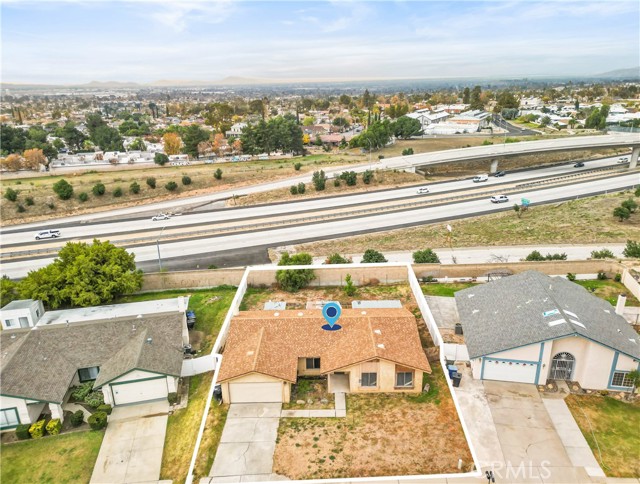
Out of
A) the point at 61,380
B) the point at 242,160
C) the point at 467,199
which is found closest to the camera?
the point at 61,380

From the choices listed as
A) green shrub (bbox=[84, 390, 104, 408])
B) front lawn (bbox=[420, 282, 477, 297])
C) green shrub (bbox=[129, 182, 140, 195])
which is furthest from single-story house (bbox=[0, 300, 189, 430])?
green shrub (bbox=[129, 182, 140, 195])

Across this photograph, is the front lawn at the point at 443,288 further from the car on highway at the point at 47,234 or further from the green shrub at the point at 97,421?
the car on highway at the point at 47,234

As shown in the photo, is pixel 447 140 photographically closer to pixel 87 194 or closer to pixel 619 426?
pixel 87 194

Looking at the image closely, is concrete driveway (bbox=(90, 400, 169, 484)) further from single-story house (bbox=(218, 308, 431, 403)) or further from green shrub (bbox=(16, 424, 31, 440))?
single-story house (bbox=(218, 308, 431, 403))

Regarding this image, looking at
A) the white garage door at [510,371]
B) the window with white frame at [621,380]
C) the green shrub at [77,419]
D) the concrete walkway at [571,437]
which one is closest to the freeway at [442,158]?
the green shrub at [77,419]

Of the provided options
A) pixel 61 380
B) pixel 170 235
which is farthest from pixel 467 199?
pixel 61 380
